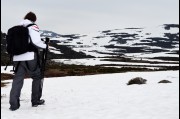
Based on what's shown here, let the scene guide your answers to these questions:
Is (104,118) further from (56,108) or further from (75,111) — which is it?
(56,108)

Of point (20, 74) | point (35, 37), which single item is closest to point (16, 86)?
point (20, 74)

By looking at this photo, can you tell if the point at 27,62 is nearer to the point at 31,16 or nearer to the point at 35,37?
the point at 35,37

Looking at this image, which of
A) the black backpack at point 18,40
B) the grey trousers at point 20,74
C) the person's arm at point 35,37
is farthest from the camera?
the grey trousers at point 20,74

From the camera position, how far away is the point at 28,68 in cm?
1024

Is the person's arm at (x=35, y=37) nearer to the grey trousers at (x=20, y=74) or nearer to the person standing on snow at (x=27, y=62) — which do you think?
the person standing on snow at (x=27, y=62)

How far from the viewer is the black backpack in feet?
32.6

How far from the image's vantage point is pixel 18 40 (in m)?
9.94

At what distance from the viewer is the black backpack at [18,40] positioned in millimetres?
9930

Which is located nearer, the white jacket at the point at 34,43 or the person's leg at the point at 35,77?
the white jacket at the point at 34,43

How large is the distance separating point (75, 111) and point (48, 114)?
2.54 feet

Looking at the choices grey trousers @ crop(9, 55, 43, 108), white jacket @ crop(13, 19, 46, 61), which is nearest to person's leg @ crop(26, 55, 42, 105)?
grey trousers @ crop(9, 55, 43, 108)

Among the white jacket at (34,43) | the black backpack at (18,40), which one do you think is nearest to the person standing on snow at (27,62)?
the white jacket at (34,43)

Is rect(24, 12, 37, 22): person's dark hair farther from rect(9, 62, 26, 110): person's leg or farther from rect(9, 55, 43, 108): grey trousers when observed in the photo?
rect(9, 62, 26, 110): person's leg

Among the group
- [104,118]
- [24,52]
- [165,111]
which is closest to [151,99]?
[165,111]
